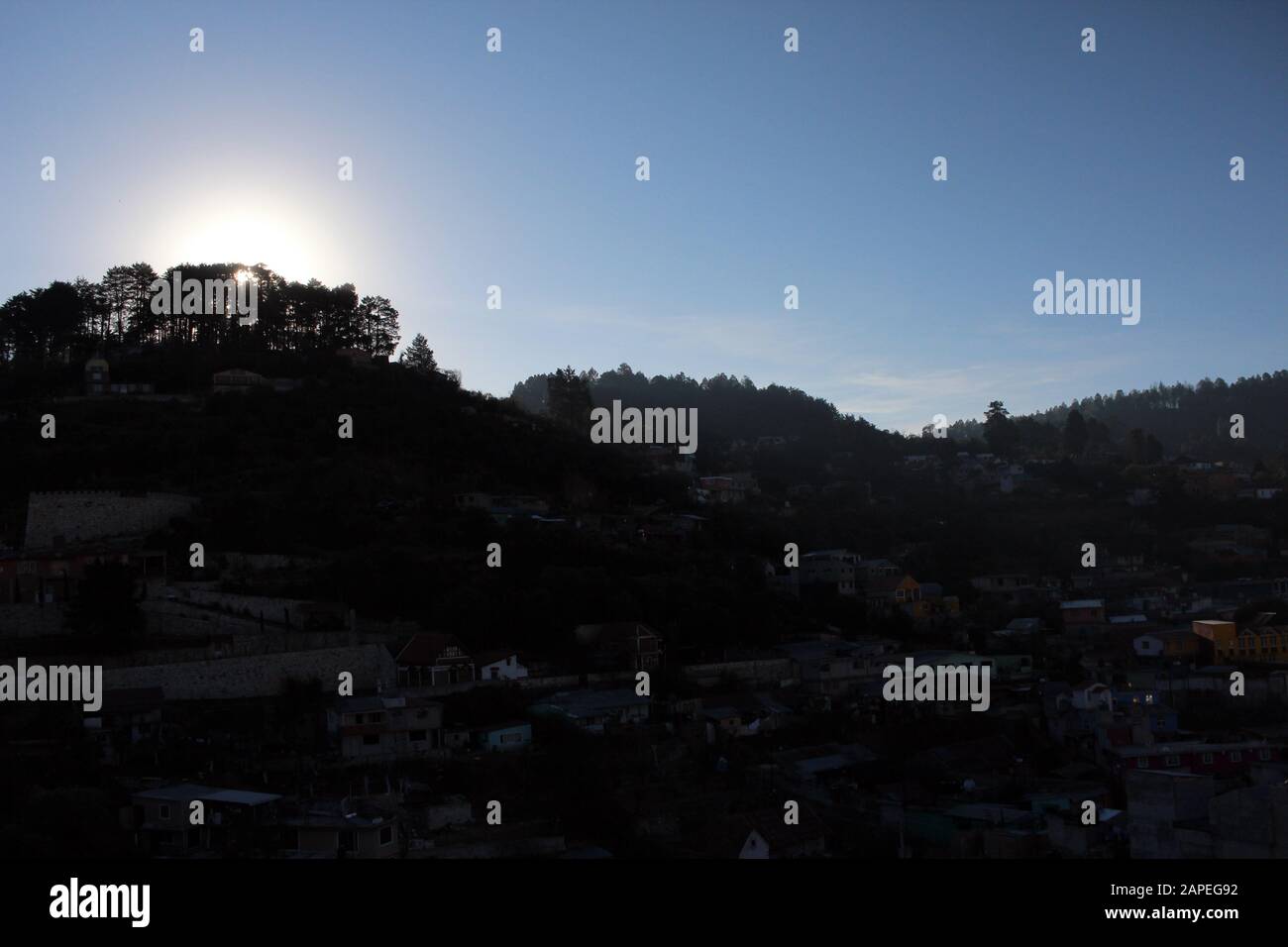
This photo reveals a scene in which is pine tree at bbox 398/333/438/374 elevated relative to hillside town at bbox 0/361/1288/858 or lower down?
elevated

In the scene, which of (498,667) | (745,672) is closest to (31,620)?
(498,667)

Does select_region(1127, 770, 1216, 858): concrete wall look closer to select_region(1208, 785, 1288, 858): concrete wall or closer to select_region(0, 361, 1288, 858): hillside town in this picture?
select_region(0, 361, 1288, 858): hillside town

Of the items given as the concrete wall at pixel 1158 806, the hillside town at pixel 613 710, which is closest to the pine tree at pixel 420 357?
the hillside town at pixel 613 710

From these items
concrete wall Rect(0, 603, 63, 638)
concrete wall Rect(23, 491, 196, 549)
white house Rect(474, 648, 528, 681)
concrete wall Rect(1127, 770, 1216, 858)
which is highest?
concrete wall Rect(23, 491, 196, 549)

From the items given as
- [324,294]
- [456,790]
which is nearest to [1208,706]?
[456,790]

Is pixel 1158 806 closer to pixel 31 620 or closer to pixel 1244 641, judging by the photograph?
pixel 1244 641

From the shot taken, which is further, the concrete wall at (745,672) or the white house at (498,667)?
the concrete wall at (745,672)

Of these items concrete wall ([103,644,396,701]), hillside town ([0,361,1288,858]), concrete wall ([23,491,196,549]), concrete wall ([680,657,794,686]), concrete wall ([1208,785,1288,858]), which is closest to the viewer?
concrete wall ([1208,785,1288,858])

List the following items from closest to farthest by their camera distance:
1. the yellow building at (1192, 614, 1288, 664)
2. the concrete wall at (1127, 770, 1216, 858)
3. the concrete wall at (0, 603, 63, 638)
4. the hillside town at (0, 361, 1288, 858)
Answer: the concrete wall at (1127, 770, 1216, 858) → the hillside town at (0, 361, 1288, 858) → the concrete wall at (0, 603, 63, 638) → the yellow building at (1192, 614, 1288, 664)

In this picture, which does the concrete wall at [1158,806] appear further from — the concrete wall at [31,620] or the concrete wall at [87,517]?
the concrete wall at [87,517]

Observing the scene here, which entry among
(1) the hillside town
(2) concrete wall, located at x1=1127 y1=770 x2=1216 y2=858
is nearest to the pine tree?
(1) the hillside town
